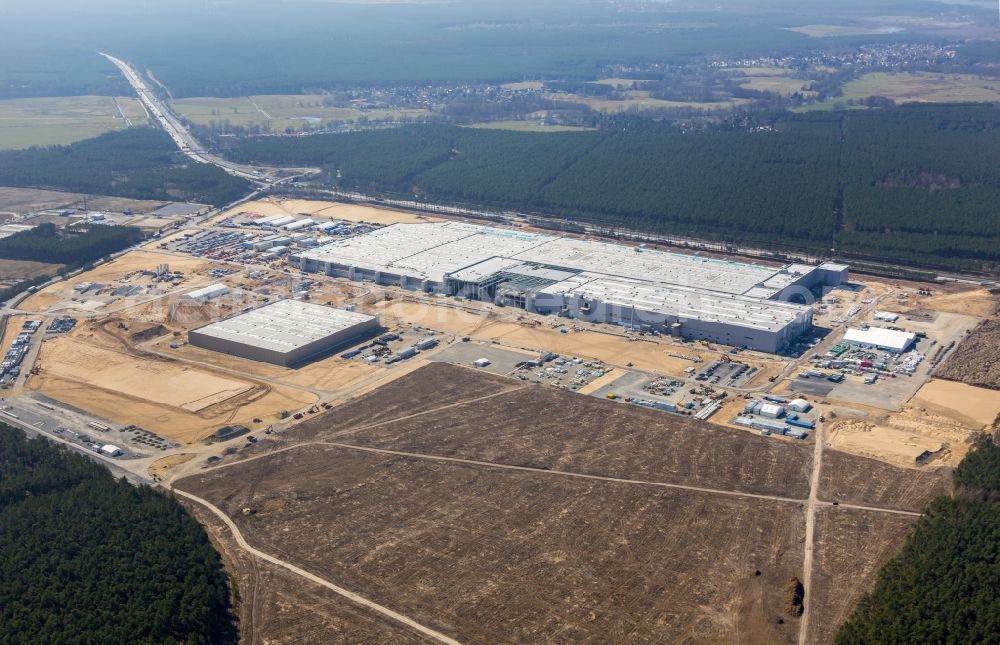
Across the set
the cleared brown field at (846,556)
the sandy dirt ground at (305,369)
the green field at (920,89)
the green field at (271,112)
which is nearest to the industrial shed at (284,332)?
the sandy dirt ground at (305,369)

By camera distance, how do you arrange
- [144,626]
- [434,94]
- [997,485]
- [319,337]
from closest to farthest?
1. [144,626]
2. [997,485]
3. [319,337]
4. [434,94]

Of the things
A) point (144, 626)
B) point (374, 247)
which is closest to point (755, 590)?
point (144, 626)

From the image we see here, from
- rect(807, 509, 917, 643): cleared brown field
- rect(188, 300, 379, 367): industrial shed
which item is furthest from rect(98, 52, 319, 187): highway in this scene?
rect(807, 509, 917, 643): cleared brown field

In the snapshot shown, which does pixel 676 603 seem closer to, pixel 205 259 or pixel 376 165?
pixel 205 259

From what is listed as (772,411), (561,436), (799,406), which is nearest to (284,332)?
(561,436)

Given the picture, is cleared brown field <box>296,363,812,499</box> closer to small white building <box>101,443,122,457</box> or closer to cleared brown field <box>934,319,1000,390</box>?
small white building <box>101,443,122,457</box>
